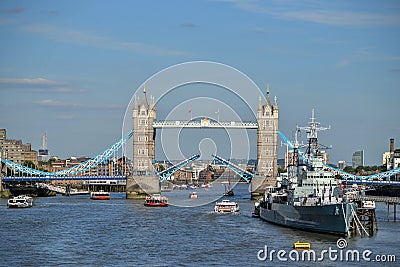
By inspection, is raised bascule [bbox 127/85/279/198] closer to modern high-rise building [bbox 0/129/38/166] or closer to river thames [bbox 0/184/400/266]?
river thames [bbox 0/184/400/266]

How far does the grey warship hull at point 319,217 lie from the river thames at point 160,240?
48 centimetres

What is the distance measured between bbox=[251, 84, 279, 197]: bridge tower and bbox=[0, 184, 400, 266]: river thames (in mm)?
24523

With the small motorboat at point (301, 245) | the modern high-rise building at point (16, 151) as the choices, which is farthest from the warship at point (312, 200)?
the modern high-rise building at point (16, 151)

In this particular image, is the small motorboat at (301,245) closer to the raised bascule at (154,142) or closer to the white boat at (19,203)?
the white boat at (19,203)

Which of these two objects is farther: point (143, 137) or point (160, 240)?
point (143, 137)

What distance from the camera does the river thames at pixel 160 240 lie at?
31427mm

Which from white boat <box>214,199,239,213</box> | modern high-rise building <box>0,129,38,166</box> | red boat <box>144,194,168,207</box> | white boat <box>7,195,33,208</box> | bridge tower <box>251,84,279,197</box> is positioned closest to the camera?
white boat <box>214,199,239,213</box>

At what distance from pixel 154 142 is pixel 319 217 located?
151ft

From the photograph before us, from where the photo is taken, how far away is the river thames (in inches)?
1237

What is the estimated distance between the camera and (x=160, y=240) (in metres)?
37.8

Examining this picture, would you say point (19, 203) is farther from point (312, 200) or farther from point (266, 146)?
point (266, 146)

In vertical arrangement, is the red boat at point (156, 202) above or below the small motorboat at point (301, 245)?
above

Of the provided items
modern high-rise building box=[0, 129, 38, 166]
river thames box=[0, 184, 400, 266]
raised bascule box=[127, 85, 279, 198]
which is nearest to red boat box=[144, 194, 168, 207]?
river thames box=[0, 184, 400, 266]

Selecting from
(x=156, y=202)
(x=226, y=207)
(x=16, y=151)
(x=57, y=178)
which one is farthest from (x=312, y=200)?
(x=16, y=151)
